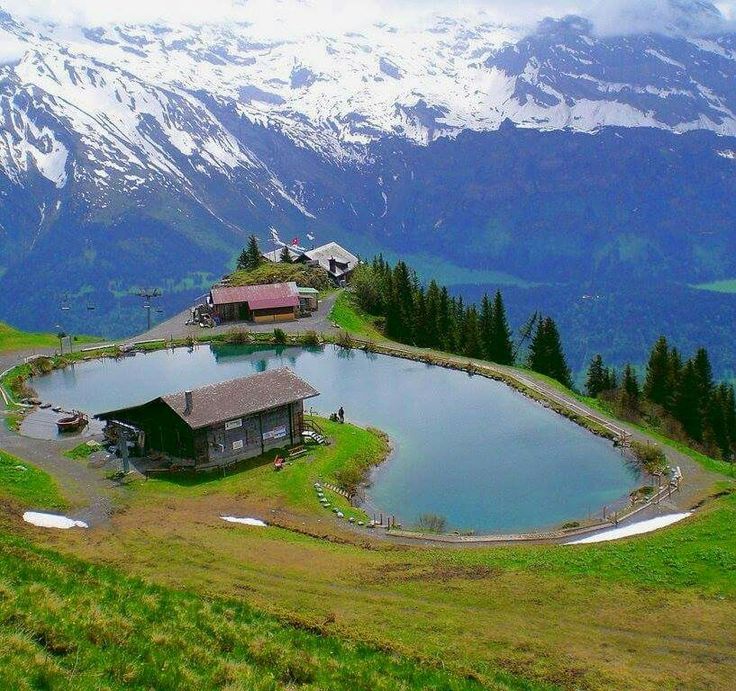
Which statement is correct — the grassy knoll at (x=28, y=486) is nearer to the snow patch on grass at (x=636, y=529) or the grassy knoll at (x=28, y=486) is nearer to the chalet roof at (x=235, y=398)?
the chalet roof at (x=235, y=398)

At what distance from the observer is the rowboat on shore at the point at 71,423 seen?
6762 centimetres

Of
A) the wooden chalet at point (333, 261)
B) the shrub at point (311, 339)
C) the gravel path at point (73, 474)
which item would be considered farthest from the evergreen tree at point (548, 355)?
the gravel path at point (73, 474)

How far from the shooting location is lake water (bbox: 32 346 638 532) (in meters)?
58.3

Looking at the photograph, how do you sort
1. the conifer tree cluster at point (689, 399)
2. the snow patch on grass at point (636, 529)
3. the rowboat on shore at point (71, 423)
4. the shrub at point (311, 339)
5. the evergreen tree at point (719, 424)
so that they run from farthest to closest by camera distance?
1. the shrub at point (311, 339)
2. the evergreen tree at point (719, 424)
3. the conifer tree cluster at point (689, 399)
4. the rowboat on shore at point (71, 423)
5. the snow patch on grass at point (636, 529)

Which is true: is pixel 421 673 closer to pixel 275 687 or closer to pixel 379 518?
pixel 275 687

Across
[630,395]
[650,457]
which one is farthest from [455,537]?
[630,395]

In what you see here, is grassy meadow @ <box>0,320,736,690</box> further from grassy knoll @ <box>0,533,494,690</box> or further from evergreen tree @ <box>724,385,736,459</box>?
evergreen tree @ <box>724,385,736,459</box>

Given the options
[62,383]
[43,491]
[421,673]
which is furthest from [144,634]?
[62,383]

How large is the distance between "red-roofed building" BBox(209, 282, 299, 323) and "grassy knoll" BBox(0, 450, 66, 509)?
68.7 m

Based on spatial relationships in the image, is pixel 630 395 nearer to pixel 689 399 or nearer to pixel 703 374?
pixel 689 399

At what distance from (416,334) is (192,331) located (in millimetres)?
32927

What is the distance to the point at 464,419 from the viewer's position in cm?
7838

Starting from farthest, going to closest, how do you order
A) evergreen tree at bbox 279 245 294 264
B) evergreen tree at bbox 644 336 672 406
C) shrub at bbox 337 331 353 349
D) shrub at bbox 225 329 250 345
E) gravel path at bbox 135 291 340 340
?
evergreen tree at bbox 279 245 294 264 → gravel path at bbox 135 291 340 340 → shrub at bbox 225 329 250 345 → shrub at bbox 337 331 353 349 → evergreen tree at bbox 644 336 672 406

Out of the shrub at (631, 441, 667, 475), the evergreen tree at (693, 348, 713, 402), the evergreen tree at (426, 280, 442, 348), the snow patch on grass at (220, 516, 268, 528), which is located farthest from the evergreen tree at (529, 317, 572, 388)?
the snow patch on grass at (220, 516, 268, 528)
